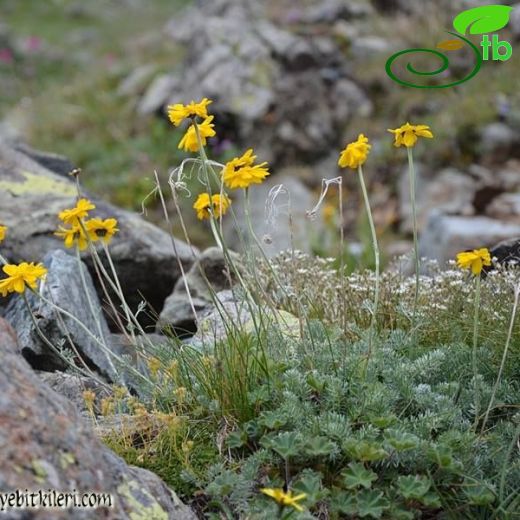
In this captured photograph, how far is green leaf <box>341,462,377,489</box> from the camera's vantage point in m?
2.32

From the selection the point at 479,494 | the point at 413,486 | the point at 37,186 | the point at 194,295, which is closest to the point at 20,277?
the point at 413,486

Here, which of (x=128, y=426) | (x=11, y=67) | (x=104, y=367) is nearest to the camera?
(x=128, y=426)

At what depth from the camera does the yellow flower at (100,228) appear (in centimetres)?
301

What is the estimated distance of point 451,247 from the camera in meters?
7.44

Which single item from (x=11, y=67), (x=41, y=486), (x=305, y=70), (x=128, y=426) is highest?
(x=41, y=486)

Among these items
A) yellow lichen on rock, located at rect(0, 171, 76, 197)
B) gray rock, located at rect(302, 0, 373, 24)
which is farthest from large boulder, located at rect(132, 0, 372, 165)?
yellow lichen on rock, located at rect(0, 171, 76, 197)

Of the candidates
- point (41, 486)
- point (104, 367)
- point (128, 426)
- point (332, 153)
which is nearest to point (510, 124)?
point (332, 153)

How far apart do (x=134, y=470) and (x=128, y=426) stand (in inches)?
16.1

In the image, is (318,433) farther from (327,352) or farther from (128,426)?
(128,426)

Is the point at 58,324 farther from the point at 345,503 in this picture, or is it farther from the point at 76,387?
the point at 345,503

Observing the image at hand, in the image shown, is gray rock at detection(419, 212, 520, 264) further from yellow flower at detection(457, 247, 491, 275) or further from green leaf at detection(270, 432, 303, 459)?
green leaf at detection(270, 432, 303, 459)

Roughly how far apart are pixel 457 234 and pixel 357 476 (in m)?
5.42

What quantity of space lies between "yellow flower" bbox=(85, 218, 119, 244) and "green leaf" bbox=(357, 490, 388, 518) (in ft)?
4.56

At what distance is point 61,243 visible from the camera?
5082mm
